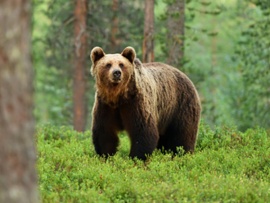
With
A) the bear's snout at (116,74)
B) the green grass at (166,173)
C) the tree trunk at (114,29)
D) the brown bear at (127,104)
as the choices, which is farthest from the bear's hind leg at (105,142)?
the tree trunk at (114,29)

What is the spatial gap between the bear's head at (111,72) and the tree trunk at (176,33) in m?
6.79

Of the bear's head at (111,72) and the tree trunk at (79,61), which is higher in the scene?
→ the bear's head at (111,72)

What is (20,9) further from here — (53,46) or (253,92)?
(253,92)

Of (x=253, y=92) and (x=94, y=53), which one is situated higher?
(x=94, y=53)

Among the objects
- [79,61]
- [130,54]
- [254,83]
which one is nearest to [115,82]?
[130,54]

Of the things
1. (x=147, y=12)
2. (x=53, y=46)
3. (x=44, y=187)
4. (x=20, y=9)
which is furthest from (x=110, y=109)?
(x=53, y=46)

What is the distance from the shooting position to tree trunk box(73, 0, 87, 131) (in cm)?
2059

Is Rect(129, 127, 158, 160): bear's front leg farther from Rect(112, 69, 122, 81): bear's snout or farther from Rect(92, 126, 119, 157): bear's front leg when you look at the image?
Rect(112, 69, 122, 81): bear's snout

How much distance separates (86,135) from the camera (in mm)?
12633

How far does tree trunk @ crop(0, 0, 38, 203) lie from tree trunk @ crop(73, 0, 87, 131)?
16066 millimetres

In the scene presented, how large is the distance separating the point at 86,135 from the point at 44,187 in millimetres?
5555

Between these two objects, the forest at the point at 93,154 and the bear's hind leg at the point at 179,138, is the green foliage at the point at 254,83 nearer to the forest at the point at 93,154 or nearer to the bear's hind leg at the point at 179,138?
the forest at the point at 93,154

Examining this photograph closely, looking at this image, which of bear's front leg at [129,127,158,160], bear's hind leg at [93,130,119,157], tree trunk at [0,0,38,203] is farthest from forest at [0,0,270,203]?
bear's hind leg at [93,130,119,157]

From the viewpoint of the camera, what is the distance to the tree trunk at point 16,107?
3.82 metres
